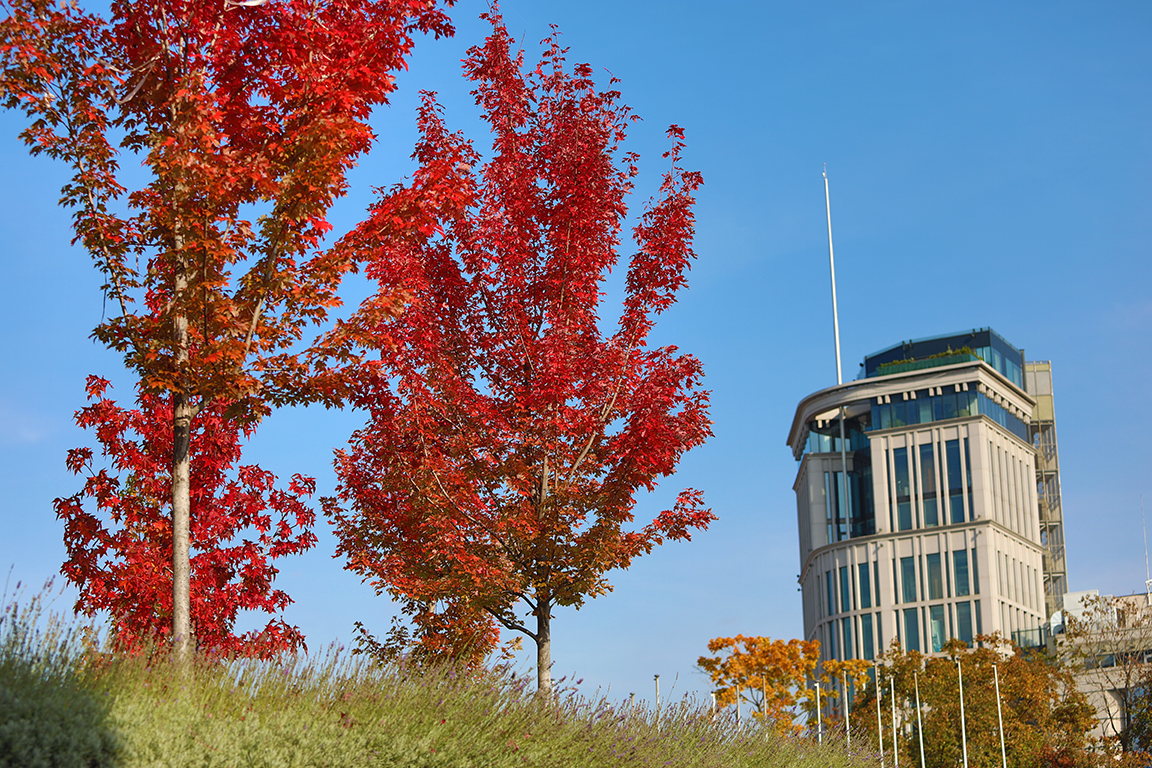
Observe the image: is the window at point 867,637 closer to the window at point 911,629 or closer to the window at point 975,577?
the window at point 911,629

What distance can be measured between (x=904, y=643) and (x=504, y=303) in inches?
2356

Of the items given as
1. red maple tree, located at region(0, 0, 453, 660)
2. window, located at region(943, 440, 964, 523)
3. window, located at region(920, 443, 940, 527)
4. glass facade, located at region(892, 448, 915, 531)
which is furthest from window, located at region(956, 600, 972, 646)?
red maple tree, located at region(0, 0, 453, 660)

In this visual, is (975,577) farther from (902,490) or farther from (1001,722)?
(1001,722)

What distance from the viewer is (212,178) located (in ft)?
33.3

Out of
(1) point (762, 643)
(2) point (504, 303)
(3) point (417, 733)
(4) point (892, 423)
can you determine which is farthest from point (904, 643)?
(3) point (417, 733)

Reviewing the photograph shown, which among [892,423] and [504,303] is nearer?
[504,303]

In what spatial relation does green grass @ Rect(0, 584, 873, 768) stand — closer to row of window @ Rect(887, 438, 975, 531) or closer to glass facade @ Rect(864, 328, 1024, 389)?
row of window @ Rect(887, 438, 975, 531)

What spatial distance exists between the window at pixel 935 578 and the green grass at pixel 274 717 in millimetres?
62767

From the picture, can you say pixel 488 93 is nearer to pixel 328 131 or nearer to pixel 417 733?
pixel 328 131

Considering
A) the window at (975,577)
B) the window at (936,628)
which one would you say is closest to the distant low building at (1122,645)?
the window at (975,577)

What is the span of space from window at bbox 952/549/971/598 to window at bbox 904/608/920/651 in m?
2.96

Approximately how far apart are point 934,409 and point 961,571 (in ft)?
34.5

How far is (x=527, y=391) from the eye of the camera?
15188 mm

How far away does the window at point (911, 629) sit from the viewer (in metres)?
68.6
